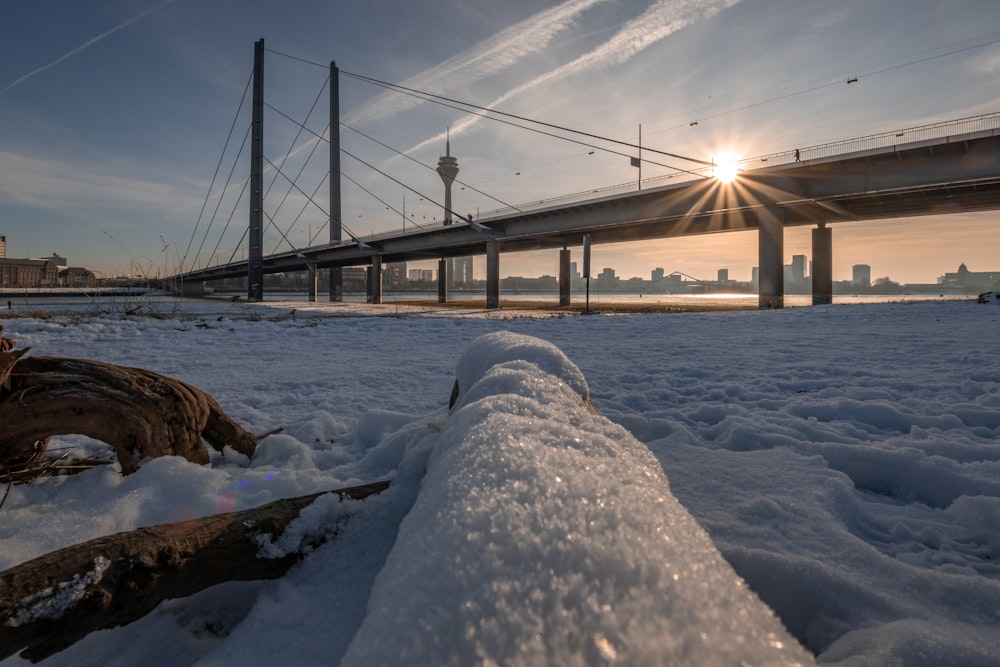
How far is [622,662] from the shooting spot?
72 centimetres

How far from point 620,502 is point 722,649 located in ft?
1.27

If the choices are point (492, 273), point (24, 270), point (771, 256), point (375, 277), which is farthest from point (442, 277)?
point (24, 270)

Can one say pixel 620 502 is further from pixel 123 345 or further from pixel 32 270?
pixel 32 270

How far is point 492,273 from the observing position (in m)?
34.8

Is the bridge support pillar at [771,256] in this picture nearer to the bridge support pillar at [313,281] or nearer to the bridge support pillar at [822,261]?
the bridge support pillar at [822,261]

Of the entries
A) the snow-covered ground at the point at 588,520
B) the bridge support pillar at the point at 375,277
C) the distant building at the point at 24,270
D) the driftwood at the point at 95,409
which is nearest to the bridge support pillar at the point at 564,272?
the bridge support pillar at the point at 375,277

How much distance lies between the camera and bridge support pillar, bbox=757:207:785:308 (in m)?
22.7

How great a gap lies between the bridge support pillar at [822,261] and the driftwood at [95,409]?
33.8 m

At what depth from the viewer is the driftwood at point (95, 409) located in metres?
2.28

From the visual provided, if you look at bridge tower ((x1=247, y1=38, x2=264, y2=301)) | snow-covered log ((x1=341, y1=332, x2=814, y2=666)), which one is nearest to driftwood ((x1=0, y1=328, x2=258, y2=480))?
snow-covered log ((x1=341, y1=332, x2=814, y2=666))

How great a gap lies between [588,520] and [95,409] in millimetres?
2812

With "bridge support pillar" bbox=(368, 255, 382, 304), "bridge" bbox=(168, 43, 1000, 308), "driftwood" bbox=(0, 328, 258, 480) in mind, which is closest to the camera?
"driftwood" bbox=(0, 328, 258, 480)

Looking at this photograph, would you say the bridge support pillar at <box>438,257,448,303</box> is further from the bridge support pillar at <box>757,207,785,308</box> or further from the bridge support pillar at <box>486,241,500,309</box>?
the bridge support pillar at <box>757,207,785,308</box>

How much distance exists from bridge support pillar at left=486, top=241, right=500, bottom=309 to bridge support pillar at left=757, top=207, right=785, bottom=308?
1785cm
